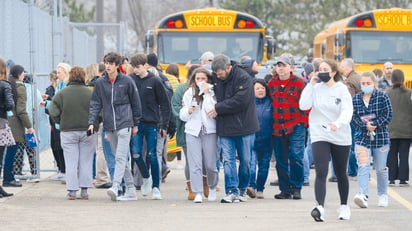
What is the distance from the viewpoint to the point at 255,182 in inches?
504

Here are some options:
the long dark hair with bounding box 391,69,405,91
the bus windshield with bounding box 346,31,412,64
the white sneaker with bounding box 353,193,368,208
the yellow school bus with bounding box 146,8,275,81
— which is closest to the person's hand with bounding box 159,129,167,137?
the white sneaker with bounding box 353,193,368,208

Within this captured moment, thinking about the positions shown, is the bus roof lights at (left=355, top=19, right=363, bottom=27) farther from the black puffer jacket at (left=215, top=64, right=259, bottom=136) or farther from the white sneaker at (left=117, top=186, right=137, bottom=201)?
the white sneaker at (left=117, top=186, right=137, bottom=201)

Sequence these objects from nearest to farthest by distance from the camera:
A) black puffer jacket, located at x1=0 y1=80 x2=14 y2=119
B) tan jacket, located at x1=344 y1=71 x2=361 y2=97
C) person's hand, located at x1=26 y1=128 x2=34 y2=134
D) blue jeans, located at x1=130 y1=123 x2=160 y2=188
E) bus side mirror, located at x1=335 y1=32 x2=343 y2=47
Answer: blue jeans, located at x1=130 y1=123 x2=160 y2=188 → black puffer jacket, located at x1=0 y1=80 x2=14 y2=119 → person's hand, located at x1=26 y1=128 x2=34 y2=134 → tan jacket, located at x1=344 y1=71 x2=361 y2=97 → bus side mirror, located at x1=335 y1=32 x2=343 y2=47

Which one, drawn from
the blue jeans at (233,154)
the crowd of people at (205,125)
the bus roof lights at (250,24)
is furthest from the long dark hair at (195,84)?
the bus roof lights at (250,24)

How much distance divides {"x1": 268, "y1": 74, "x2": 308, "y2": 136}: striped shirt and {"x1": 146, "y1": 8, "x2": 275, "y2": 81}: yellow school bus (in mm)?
10555

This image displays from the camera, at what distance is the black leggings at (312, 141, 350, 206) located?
10.1m

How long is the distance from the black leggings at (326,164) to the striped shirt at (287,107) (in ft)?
5.97

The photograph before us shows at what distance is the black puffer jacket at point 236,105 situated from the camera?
11.7 m

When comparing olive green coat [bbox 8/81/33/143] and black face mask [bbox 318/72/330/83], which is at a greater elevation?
black face mask [bbox 318/72/330/83]

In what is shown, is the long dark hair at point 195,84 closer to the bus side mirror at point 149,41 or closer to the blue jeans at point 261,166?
the blue jeans at point 261,166

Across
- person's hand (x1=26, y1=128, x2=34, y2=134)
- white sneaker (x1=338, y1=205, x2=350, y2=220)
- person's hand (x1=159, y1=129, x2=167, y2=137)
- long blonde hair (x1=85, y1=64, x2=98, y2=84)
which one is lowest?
white sneaker (x1=338, y1=205, x2=350, y2=220)

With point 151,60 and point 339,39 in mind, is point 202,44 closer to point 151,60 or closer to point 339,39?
point 339,39

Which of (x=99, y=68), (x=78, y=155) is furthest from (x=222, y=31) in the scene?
(x=78, y=155)

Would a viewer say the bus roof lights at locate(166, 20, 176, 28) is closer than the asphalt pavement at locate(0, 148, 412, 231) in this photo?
No
